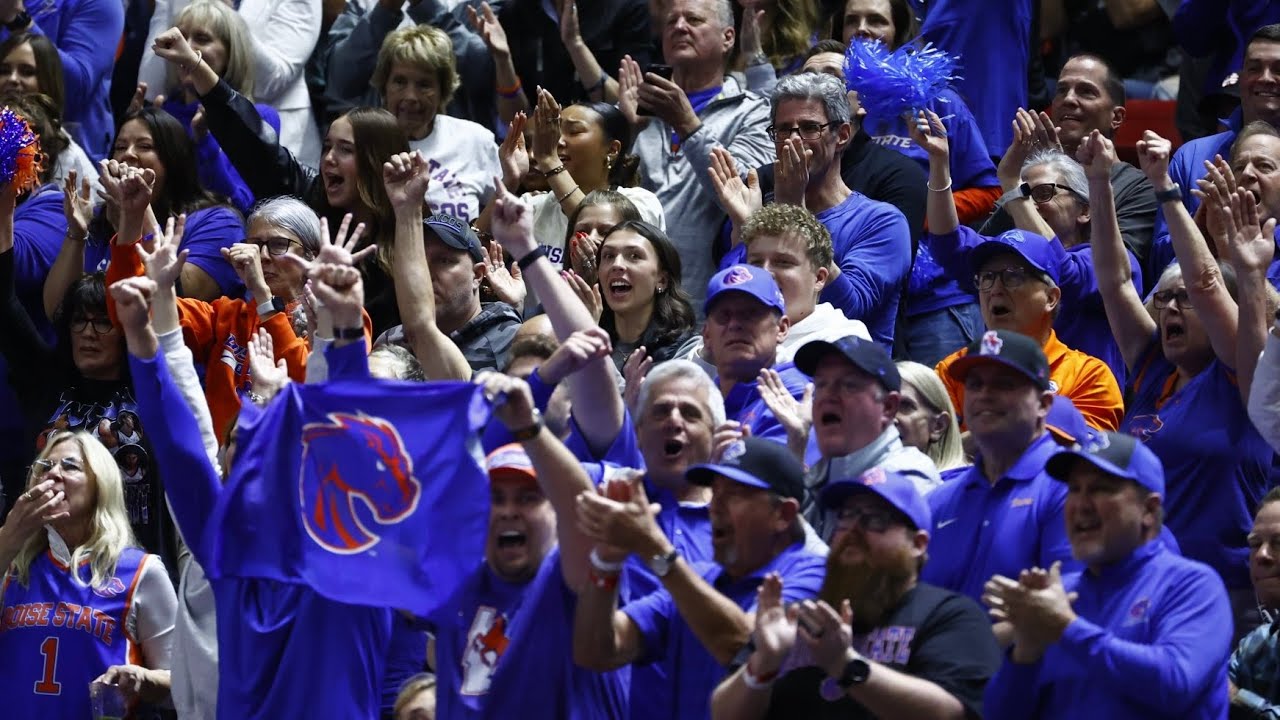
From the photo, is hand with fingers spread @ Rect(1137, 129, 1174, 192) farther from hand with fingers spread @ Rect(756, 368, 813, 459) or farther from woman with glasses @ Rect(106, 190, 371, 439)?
woman with glasses @ Rect(106, 190, 371, 439)

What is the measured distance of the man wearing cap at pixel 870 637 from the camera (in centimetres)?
509

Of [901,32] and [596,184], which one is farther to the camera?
[901,32]

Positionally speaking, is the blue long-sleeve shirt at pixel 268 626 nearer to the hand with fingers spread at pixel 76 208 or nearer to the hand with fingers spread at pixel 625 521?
the hand with fingers spread at pixel 625 521

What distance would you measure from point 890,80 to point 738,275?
2568 mm

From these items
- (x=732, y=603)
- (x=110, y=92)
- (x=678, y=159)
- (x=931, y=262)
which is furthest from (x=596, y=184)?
(x=732, y=603)

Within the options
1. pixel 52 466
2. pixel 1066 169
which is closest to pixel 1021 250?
pixel 1066 169

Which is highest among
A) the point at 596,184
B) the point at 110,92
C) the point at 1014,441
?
the point at 1014,441

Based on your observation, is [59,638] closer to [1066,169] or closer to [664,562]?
[664,562]

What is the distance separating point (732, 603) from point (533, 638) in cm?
64

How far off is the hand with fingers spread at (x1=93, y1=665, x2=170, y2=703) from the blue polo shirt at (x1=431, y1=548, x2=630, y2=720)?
194cm

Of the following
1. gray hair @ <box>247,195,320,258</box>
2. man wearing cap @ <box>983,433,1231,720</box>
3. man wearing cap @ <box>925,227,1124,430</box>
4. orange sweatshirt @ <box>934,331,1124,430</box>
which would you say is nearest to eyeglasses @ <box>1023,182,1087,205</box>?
man wearing cap @ <box>925,227,1124,430</box>

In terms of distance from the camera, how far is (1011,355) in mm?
6027

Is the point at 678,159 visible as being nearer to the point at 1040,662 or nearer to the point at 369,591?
the point at 369,591

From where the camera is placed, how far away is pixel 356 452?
6184 mm
